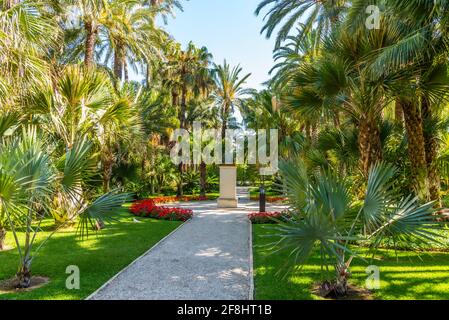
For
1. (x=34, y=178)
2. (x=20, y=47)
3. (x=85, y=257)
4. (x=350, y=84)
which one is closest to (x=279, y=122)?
(x=350, y=84)

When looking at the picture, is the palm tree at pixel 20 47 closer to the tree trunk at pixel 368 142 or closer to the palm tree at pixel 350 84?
the palm tree at pixel 350 84

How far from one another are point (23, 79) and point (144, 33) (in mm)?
10526

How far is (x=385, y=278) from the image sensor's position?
610 cm

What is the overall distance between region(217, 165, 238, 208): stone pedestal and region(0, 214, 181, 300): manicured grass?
7.17 m

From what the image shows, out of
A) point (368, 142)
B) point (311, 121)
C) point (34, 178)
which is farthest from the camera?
point (311, 121)

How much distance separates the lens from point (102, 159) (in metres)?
16.6

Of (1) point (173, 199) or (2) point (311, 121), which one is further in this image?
(1) point (173, 199)

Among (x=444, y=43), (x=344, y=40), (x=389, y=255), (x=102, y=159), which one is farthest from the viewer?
(x=102, y=159)

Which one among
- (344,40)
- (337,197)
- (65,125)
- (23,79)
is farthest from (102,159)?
(337,197)

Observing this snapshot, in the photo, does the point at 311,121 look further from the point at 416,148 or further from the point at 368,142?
the point at 416,148

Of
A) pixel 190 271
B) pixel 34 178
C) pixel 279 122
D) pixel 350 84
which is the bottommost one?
pixel 190 271

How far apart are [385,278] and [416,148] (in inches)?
182

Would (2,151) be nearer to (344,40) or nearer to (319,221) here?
(319,221)

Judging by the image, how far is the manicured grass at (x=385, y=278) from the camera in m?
5.27
